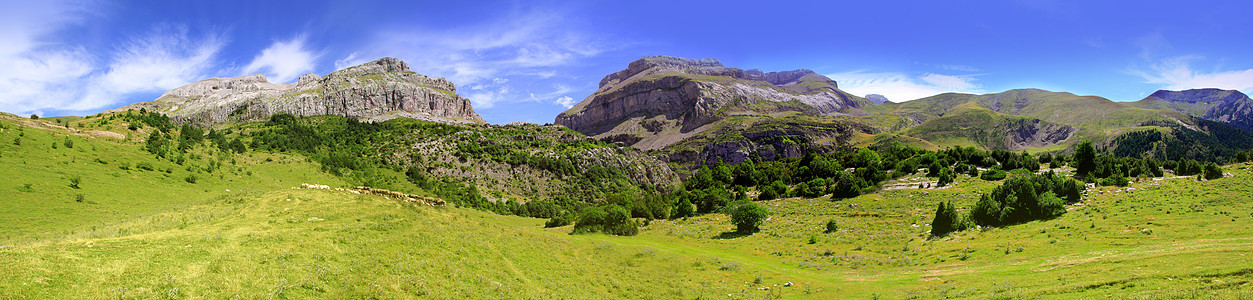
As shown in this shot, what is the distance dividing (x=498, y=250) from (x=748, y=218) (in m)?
26.1

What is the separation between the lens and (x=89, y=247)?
41.1 feet

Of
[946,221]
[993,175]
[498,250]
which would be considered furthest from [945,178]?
[498,250]

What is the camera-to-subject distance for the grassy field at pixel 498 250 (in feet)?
40.9

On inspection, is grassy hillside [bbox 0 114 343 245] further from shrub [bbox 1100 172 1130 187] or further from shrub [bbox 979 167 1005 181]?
→ shrub [bbox 979 167 1005 181]

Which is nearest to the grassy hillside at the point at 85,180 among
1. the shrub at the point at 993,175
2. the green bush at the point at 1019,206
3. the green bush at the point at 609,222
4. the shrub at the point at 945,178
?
the green bush at the point at 609,222

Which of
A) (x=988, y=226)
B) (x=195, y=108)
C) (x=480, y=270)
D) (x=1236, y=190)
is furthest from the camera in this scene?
(x=195, y=108)

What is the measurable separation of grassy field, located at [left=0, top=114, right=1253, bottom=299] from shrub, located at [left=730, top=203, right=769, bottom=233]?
1551mm

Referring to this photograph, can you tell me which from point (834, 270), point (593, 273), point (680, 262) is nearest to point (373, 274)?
point (593, 273)

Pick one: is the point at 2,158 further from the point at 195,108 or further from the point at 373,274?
the point at 195,108

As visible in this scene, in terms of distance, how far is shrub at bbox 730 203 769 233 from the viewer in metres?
40.9

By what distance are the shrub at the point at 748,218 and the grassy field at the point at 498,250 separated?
1.55 metres

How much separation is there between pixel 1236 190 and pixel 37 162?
248 feet

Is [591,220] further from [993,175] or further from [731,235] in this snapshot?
[993,175]

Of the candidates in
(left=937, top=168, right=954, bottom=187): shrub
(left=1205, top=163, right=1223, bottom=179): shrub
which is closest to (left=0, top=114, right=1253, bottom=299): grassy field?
(left=1205, top=163, right=1223, bottom=179): shrub
